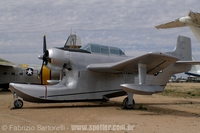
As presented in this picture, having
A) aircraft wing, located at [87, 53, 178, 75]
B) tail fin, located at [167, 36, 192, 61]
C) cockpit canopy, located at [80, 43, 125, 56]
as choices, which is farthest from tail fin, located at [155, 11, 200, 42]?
aircraft wing, located at [87, 53, 178, 75]

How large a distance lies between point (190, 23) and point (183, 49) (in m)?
3.59

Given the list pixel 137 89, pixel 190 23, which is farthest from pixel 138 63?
pixel 190 23

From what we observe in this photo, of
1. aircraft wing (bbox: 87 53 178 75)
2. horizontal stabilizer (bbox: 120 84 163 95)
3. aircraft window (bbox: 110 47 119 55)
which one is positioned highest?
aircraft window (bbox: 110 47 119 55)

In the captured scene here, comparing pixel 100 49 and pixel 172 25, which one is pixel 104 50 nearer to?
pixel 100 49

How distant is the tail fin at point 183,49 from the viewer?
14570 mm

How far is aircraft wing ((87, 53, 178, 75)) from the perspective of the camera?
32.5 ft

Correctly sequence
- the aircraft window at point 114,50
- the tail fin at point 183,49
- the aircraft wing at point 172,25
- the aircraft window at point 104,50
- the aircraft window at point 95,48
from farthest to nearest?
1. the aircraft wing at point 172,25
2. the tail fin at point 183,49
3. the aircraft window at point 114,50
4. the aircraft window at point 104,50
5. the aircraft window at point 95,48

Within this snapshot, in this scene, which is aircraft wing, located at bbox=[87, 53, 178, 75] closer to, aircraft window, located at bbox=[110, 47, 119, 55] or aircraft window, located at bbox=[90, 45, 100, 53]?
aircraft window, located at bbox=[90, 45, 100, 53]

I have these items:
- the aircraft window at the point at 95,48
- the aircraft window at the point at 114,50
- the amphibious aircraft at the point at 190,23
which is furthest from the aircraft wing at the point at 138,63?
the amphibious aircraft at the point at 190,23

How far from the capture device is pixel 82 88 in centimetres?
1130

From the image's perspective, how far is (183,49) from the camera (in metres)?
14.7

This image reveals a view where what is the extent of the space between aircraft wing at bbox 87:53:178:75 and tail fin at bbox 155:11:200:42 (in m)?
6.29

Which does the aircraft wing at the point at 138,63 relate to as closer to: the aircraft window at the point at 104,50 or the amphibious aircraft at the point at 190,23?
the aircraft window at the point at 104,50

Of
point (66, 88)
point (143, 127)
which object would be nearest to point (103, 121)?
point (143, 127)
